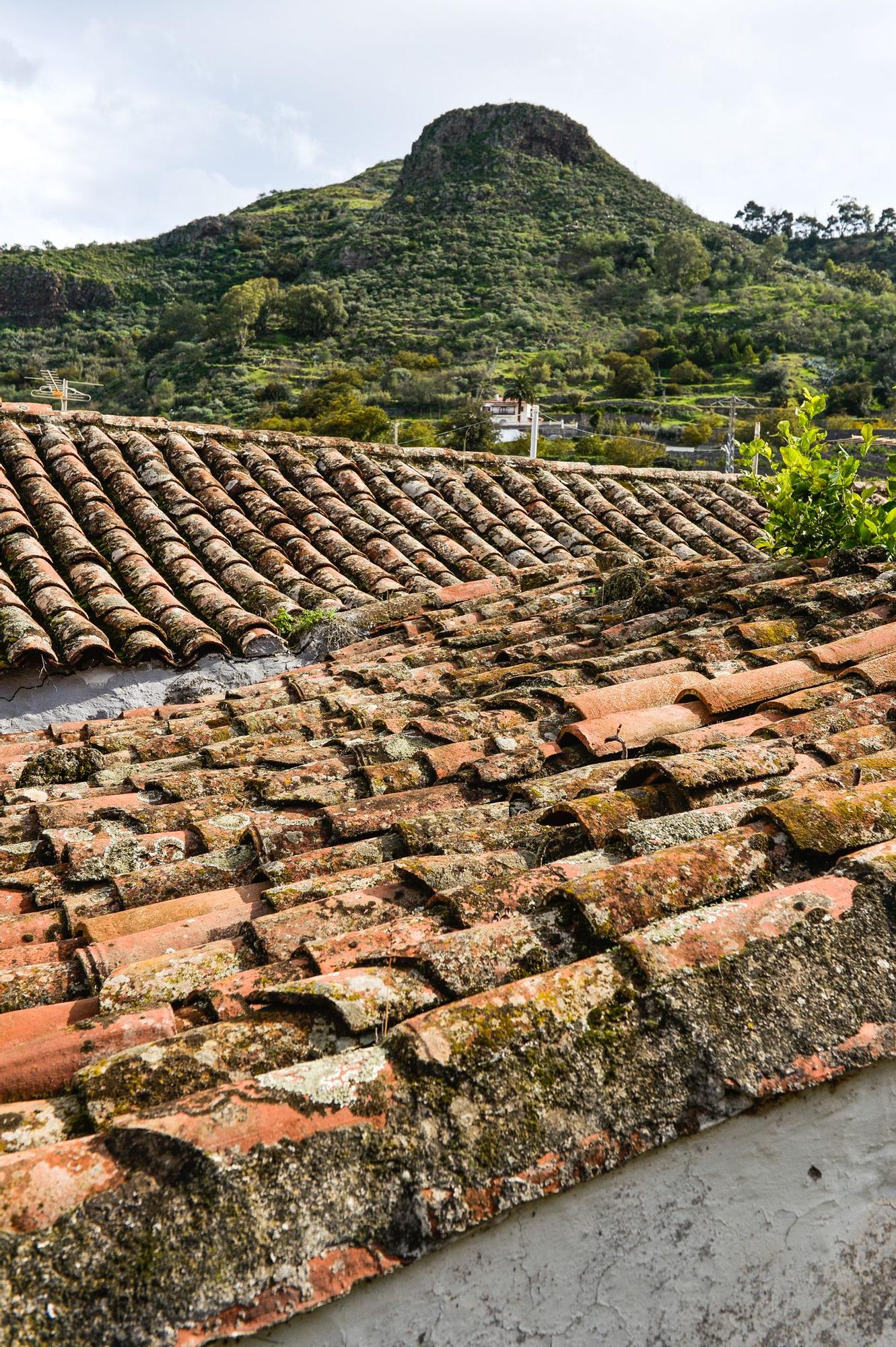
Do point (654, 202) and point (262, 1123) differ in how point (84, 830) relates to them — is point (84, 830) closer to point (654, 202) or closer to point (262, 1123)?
point (262, 1123)

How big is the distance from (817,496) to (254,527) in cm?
447

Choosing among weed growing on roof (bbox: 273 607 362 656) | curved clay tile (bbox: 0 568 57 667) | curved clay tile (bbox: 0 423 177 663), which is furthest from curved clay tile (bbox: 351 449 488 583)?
curved clay tile (bbox: 0 568 57 667)

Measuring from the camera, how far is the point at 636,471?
11453mm

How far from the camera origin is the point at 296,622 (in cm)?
649

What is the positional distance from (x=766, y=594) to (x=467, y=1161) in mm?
3854

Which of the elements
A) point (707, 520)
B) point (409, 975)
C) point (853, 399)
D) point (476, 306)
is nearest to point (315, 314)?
point (476, 306)

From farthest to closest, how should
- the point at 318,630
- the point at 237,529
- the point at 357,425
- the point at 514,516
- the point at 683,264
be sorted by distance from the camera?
the point at 683,264
the point at 357,425
the point at 514,516
the point at 237,529
the point at 318,630

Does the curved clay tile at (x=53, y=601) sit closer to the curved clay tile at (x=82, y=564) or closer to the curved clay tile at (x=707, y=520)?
the curved clay tile at (x=82, y=564)

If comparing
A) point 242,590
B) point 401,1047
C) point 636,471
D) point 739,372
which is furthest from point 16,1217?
point 739,372

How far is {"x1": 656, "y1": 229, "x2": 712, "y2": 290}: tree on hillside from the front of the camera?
66.6 metres

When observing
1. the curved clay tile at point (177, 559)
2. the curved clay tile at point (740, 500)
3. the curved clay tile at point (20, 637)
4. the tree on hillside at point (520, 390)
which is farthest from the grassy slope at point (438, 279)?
the curved clay tile at point (20, 637)

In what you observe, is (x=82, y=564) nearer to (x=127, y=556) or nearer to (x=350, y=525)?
(x=127, y=556)

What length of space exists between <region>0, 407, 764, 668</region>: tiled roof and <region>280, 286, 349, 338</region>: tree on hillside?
50.4m

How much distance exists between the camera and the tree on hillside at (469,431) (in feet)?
103
